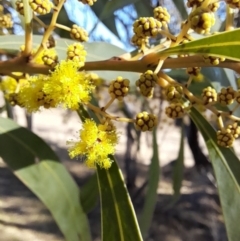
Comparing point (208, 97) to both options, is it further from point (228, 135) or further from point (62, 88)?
point (62, 88)

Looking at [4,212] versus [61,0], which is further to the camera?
[4,212]

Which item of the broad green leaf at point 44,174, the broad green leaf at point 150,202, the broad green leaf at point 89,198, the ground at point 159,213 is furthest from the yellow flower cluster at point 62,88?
the ground at point 159,213

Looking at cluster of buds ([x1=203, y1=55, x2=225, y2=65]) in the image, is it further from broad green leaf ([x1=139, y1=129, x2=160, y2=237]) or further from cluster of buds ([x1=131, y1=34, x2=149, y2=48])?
broad green leaf ([x1=139, y1=129, x2=160, y2=237])

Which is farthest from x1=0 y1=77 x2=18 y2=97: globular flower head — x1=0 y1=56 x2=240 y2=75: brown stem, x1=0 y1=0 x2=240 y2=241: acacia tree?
x1=0 y1=56 x2=240 y2=75: brown stem

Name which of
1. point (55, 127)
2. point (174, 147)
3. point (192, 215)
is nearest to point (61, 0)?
point (192, 215)

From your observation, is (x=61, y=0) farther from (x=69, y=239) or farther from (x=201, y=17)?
(x=69, y=239)

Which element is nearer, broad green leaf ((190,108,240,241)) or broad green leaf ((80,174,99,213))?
broad green leaf ((190,108,240,241))

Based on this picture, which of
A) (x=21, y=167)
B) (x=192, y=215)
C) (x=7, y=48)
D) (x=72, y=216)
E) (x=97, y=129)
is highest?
(x=7, y=48)

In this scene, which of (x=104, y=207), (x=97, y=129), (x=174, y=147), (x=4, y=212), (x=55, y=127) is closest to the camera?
(x=97, y=129)
